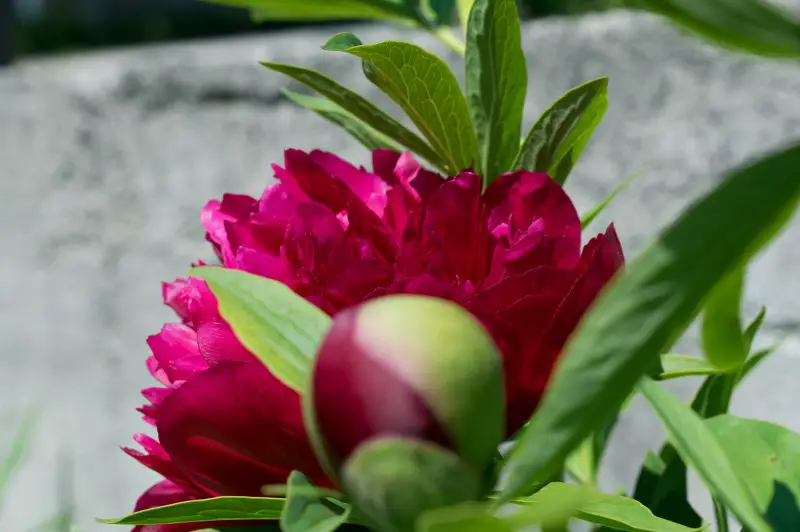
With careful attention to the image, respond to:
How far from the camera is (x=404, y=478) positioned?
0.12m

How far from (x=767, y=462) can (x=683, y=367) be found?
1.7 inches

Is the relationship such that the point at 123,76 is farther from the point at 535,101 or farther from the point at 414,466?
the point at 414,466

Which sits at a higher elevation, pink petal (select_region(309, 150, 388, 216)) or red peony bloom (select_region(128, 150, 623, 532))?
pink petal (select_region(309, 150, 388, 216))

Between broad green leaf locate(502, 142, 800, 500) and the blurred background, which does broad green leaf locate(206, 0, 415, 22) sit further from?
the blurred background

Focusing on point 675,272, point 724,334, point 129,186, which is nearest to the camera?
point 675,272

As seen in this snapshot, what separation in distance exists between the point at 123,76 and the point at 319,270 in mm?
1112

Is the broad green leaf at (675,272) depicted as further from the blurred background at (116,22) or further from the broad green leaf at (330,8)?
the blurred background at (116,22)

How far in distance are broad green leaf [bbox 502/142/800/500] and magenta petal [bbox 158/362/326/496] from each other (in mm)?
71

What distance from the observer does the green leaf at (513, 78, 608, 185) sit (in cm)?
22

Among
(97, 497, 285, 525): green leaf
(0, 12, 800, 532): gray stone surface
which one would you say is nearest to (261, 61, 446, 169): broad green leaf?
(97, 497, 285, 525): green leaf

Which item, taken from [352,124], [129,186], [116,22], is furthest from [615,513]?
[116,22]

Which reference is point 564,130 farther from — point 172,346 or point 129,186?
point 129,186

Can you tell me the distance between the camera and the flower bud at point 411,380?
129 mm

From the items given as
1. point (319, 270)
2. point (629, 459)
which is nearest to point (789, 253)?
point (629, 459)
